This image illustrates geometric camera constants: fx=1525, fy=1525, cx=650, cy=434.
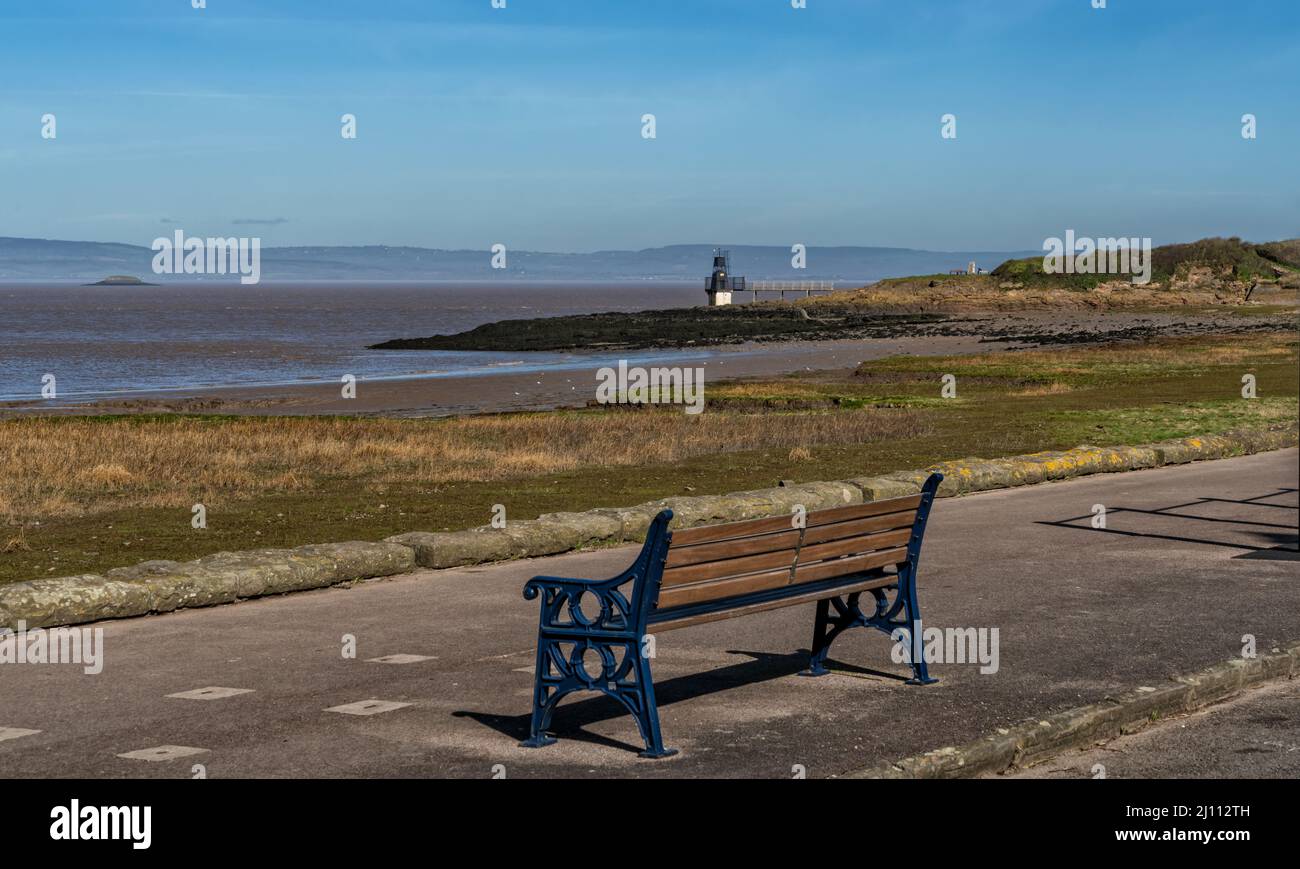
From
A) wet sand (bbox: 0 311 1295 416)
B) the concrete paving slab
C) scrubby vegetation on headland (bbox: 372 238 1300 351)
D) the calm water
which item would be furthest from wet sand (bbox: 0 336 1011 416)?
the concrete paving slab

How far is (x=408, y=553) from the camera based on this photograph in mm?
13555

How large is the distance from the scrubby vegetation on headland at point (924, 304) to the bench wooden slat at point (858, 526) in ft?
283

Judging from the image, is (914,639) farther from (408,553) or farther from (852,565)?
(408,553)

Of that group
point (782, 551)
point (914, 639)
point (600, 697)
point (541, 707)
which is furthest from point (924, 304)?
point (541, 707)

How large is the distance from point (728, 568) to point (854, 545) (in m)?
1.16

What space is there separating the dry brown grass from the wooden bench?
12316 millimetres

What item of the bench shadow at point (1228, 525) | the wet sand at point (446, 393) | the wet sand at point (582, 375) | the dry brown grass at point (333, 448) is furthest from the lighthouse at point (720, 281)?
the bench shadow at point (1228, 525)

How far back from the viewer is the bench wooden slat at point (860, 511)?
9.00 metres

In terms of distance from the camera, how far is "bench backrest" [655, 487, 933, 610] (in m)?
8.20

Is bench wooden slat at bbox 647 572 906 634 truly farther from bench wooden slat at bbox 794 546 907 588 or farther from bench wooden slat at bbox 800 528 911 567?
bench wooden slat at bbox 800 528 911 567

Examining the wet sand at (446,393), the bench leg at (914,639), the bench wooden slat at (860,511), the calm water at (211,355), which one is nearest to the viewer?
the bench wooden slat at (860,511)

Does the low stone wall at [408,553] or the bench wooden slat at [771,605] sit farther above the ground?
the bench wooden slat at [771,605]

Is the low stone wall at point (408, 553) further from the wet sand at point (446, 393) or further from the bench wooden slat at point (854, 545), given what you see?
the wet sand at point (446, 393)
